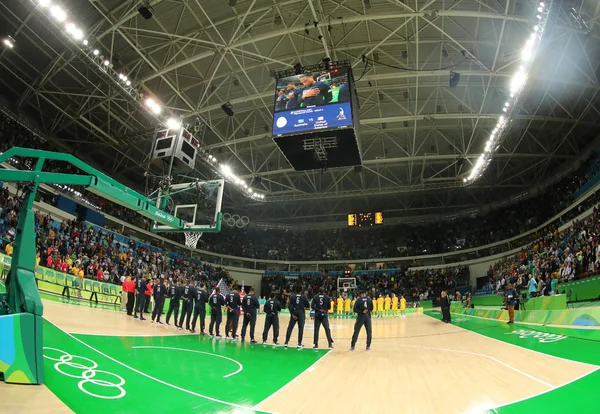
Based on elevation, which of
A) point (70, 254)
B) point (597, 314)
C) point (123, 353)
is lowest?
point (123, 353)

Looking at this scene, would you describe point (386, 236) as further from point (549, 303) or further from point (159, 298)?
point (159, 298)

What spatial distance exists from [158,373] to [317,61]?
53.7 ft

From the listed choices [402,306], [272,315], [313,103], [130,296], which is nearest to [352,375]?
[272,315]

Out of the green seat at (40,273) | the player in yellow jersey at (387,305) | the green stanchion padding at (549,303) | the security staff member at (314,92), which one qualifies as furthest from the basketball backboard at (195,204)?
the player in yellow jersey at (387,305)

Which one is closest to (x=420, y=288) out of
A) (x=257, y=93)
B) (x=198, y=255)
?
(x=198, y=255)

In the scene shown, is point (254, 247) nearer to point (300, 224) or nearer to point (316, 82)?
point (300, 224)

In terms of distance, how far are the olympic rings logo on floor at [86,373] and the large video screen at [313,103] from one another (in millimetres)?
9487

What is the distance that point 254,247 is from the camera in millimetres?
43500

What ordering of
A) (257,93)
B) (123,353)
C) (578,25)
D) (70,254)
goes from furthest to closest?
(70,254) < (257,93) < (578,25) < (123,353)

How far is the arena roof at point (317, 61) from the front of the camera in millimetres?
14750

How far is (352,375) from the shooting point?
635 cm

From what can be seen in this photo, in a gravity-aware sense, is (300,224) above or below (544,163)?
below

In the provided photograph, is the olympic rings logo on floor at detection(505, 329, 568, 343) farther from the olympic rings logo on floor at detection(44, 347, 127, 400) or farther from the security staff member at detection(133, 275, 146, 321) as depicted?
the security staff member at detection(133, 275, 146, 321)

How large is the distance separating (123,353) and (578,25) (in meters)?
18.1
